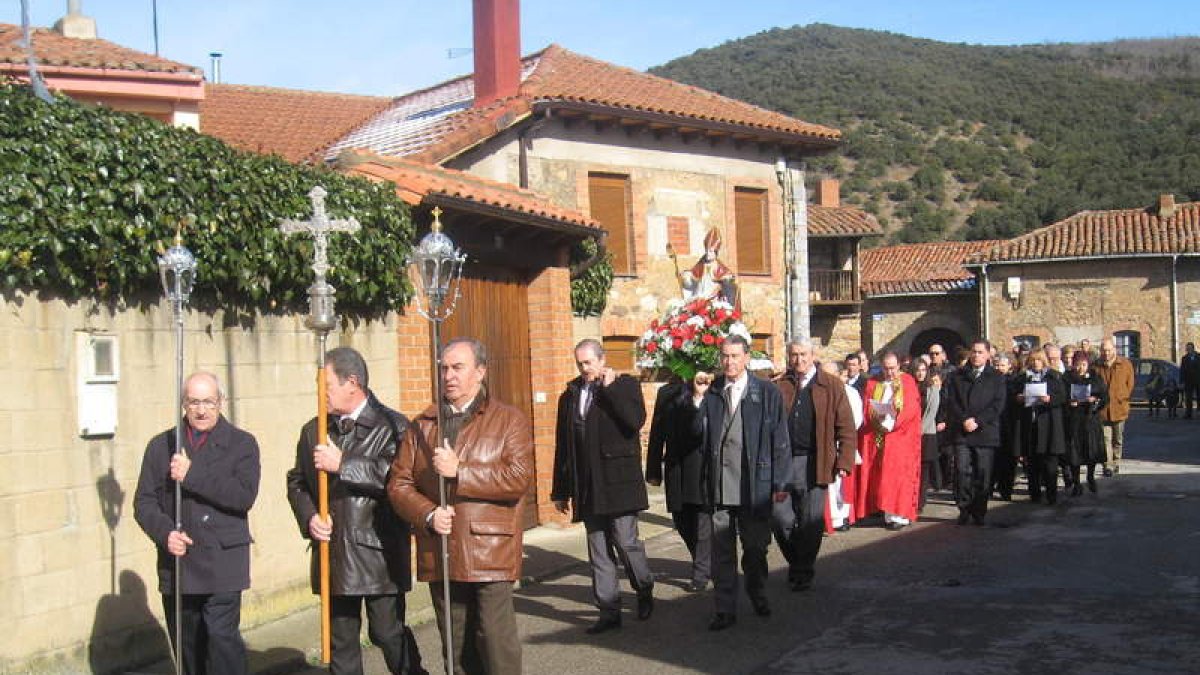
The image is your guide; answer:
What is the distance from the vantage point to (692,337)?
14.0m

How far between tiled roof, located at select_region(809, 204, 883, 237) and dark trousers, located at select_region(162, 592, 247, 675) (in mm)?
37467

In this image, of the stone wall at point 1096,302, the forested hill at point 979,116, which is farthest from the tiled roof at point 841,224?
the forested hill at point 979,116

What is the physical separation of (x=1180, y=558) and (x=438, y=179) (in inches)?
291

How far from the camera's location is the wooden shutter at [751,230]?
2412cm

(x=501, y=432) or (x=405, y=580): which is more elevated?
(x=501, y=432)

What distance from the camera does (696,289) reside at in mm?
20312

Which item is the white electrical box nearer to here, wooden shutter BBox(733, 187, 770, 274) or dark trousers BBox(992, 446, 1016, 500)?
dark trousers BBox(992, 446, 1016, 500)

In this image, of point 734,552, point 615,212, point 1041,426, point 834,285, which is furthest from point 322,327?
point 834,285

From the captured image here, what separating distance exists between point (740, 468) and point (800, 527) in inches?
60.9

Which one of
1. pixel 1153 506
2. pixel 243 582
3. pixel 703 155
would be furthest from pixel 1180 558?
pixel 703 155

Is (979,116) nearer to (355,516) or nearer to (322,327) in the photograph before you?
(322,327)

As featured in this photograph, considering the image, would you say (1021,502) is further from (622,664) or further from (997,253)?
(997,253)

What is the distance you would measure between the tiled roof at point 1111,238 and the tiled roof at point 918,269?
1.92m

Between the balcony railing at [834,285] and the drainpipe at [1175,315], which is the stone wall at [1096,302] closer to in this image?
the drainpipe at [1175,315]
